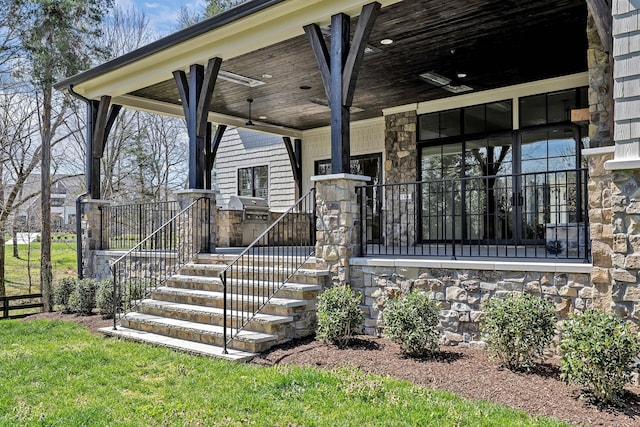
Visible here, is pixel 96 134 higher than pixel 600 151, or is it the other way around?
pixel 96 134

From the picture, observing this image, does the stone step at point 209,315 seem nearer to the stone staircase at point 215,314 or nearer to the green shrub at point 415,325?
the stone staircase at point 215,314

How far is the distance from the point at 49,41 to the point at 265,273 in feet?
34.4

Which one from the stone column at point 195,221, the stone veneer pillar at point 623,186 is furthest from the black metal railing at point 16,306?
the stone veneer pillar at point 623,186

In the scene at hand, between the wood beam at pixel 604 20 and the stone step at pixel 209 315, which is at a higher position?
the wood beam at pixel 604 20

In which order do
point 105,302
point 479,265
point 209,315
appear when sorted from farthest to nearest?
1. point 105,302
2. point 209,315
3. point 479,265

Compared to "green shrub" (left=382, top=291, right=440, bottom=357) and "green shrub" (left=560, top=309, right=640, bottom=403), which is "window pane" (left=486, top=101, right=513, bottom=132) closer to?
"green shrub" (left=382, top=291, right=440, bottom=357)

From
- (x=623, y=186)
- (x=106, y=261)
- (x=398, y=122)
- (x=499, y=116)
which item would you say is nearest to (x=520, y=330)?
(x=623, y=186)

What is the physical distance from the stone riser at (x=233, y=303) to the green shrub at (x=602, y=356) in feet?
9.35

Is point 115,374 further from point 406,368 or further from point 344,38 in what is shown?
point 344,38

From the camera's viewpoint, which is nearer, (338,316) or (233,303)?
(338,316)

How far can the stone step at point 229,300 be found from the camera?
18.4 feet

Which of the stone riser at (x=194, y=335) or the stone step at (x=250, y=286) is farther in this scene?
the stone step at (x=250, y=286)

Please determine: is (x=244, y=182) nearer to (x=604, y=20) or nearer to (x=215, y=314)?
(x=215, y=314)

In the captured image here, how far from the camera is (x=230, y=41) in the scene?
6.89 meters
